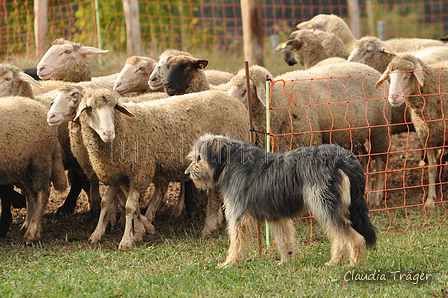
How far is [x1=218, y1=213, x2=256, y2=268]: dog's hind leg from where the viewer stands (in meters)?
5.05

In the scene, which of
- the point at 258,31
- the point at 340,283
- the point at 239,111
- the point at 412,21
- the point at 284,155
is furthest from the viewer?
the point at 412,21

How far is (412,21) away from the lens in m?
24.0

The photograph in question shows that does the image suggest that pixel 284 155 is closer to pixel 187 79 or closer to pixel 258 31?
pixel 187 79

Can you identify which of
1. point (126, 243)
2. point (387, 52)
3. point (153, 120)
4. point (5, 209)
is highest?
point (387, 52)

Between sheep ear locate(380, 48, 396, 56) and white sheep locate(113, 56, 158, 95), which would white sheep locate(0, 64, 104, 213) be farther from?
sheep ear locate(380, 48, 396, 56)

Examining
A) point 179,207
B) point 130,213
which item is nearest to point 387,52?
point 179,207

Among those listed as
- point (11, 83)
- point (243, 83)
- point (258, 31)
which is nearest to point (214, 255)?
point (243, 83)

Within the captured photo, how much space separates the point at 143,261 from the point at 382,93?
13.8 ft

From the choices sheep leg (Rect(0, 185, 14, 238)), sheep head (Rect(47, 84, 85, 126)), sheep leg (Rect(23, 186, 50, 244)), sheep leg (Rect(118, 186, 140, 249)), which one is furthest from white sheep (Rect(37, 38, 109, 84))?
sheep leg (Rect(118, 186, 140, 249))

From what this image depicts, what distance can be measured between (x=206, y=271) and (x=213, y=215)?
173 cm

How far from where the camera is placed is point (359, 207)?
4789 millimetres

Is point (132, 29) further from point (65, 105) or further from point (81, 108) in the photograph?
point (81, 108)

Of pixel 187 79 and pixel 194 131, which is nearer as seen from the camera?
pixel 194 131

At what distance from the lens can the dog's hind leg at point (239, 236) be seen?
16.6 ft
